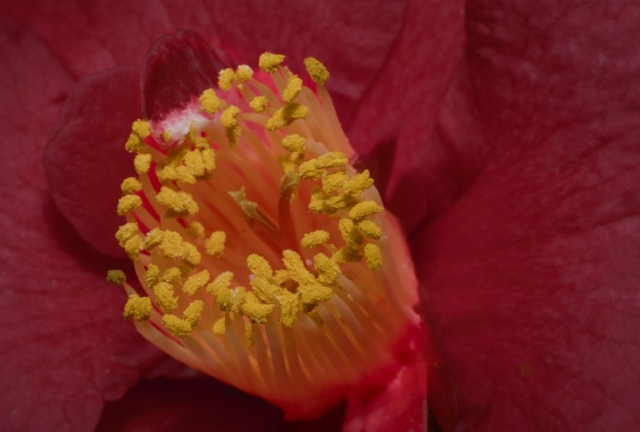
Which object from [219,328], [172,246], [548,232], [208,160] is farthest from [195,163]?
[548,232]

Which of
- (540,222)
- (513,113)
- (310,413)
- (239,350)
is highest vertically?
(513,113)

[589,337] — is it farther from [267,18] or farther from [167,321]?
[267,18]

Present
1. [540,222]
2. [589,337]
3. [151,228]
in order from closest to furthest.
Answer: [589,337], [540,222], [151,228]

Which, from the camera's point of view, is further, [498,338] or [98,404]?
[98,404]

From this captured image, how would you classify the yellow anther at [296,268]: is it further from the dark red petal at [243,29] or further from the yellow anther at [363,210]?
the dark red petal at [243,29]

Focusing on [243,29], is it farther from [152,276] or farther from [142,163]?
[152,276]

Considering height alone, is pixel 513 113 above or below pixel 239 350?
above

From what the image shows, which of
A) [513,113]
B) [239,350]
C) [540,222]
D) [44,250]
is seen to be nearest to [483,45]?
[513,113]

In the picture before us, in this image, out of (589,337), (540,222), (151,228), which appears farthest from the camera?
(151,228)
